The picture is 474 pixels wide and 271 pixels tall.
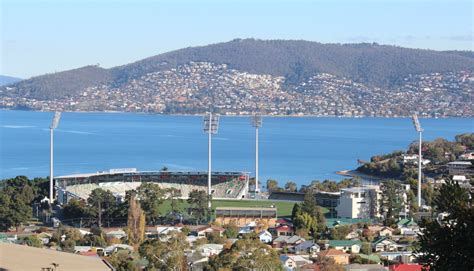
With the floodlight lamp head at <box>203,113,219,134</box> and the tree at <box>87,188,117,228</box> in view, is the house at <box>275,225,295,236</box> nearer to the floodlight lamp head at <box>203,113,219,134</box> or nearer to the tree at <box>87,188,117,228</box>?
the tree at <box>87,188,117,228</box>

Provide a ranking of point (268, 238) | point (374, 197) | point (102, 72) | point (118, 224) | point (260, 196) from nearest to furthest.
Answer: point (268, 238)
point (118, 224)
point (374, 197)
point (260, 196)
point (102, 72)

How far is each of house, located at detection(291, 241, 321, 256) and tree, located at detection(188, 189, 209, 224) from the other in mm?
4732

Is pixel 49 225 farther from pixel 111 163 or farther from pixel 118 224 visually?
pixel 111 163

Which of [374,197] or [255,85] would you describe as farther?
[255,85]

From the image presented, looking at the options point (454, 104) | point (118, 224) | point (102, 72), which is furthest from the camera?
point (102, 72)

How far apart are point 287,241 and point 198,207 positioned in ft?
15.0

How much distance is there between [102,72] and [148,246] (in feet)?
454

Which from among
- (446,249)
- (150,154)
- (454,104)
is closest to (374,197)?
(446,249)

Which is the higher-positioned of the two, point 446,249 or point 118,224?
point 446,249

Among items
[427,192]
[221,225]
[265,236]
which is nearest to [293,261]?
[265,236]

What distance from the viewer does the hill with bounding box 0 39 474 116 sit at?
123 m

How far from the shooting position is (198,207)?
23.0 metres

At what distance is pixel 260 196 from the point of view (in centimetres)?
2894

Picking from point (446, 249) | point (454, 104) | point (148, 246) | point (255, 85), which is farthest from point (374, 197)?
point (255, 85)
